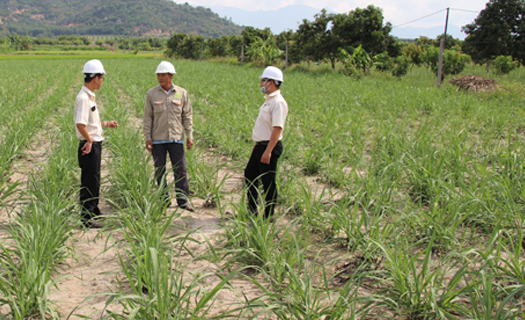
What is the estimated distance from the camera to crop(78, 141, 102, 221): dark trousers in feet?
10.8

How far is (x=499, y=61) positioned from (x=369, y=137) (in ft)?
49.0

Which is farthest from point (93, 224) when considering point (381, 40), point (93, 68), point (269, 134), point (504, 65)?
point (381, 40)

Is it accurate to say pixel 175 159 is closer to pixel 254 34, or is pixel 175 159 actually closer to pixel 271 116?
pixel 271 116

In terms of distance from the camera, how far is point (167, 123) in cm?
370

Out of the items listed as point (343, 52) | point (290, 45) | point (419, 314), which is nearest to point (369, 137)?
point (419, 314)

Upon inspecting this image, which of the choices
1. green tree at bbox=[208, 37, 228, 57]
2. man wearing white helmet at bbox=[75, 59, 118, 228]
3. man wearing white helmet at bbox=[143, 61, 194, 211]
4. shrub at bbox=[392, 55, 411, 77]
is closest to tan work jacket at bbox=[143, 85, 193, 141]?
man wearing white helmet at bbox=[143, 61, 194, 211]

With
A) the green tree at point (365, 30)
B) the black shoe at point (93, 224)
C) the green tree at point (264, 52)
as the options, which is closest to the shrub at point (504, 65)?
the green tree at point (365, 30)

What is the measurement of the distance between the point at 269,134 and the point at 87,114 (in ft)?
5.22

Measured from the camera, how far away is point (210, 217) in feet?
11.9

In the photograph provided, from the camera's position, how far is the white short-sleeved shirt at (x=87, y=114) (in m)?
3.15

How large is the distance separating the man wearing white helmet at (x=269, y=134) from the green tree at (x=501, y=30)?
21.4 metres

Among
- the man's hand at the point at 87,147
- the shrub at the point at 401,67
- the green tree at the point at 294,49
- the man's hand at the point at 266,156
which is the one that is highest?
the green tree at the point at 294,49

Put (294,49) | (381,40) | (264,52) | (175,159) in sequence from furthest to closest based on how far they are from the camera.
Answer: (264,52)
(294,49)
(381,40)
(175,159)

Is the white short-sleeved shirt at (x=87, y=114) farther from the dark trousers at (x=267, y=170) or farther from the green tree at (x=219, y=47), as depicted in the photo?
the green tree at (x=219, y=47)
